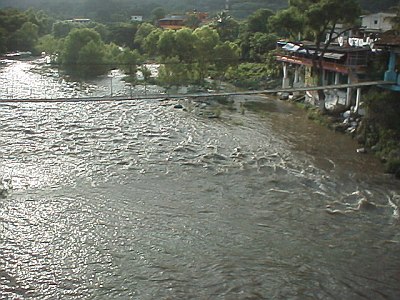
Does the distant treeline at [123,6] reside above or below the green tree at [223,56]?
above

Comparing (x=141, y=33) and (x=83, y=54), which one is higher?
(x=141, y=33)

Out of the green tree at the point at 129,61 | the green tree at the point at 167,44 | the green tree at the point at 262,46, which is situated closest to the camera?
the green tree at the point at 167,44

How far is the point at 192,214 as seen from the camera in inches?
175

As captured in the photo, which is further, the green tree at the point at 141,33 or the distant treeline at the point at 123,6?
the distant treeline at the point at 123,6

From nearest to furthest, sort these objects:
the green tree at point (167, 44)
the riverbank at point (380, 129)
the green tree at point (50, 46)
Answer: the riverbank at point (380, 129) < the green tree at point (167, 44) < the green tree at point (50, 46)

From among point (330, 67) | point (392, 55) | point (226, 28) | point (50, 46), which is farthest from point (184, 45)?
point (226, 28)

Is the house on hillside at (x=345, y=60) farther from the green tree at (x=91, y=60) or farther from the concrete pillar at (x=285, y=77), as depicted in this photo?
the green tree at (x=91, y=60)

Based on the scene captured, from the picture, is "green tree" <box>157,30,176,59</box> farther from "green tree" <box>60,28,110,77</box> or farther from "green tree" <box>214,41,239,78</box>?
"green tree" <box>60,28,110,77</box>

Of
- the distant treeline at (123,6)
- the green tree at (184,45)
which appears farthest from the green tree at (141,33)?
the distant treeline at (123,6)

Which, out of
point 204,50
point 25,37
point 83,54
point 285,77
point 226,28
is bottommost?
point 285,77

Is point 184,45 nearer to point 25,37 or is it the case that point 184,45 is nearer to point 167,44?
point 167,44

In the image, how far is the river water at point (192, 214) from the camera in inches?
135

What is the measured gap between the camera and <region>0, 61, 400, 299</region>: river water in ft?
11.2

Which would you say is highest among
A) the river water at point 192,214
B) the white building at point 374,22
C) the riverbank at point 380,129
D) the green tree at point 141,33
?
the white building at point 374,22
